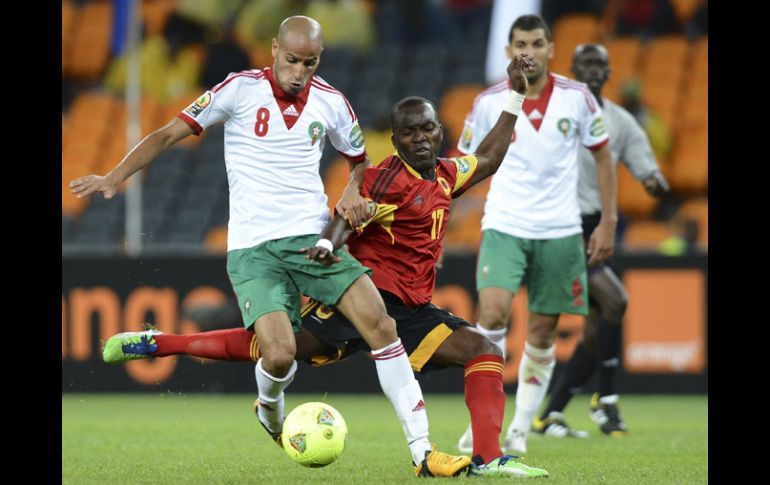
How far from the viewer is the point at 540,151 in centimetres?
802

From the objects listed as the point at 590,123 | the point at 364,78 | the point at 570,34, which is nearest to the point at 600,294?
the point at 590,123

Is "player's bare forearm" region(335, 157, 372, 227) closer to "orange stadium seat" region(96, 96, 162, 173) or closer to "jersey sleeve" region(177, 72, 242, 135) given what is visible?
"jersey sleeve" region(177, 72, 242, 135)

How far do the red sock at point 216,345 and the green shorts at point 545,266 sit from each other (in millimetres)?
1667

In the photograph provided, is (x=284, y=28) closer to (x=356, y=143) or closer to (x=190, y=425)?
(x=356, y=143)

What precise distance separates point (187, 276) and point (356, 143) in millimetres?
5905

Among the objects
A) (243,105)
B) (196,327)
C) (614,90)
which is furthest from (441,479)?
(614,90)

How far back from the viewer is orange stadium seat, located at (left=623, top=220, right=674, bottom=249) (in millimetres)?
15159

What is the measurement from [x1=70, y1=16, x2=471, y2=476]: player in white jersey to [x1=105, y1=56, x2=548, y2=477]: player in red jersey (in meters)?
0.15

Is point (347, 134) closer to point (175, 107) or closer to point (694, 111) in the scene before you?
point (694, 111)

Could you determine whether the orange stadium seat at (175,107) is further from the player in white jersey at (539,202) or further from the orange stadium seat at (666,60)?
the player in white jersey at (539,202)

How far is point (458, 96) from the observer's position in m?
17.8

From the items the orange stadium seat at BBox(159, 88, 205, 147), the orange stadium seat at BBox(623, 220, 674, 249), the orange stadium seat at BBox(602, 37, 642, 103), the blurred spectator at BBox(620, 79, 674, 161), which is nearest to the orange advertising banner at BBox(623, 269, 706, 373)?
the orange stadium seat at BBox(623, 220, 674, 249)

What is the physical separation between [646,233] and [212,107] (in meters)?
9.73

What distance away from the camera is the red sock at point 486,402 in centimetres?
616
